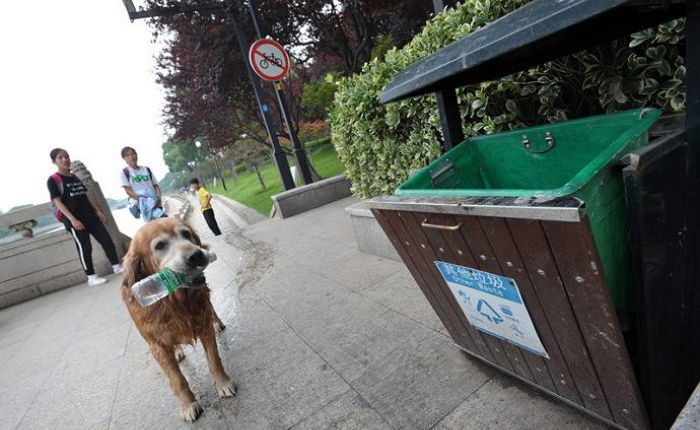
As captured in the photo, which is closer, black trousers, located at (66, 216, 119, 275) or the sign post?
black trousers, located at (66, 216, 119, 275)

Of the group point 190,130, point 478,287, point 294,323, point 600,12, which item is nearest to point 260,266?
point 294,323

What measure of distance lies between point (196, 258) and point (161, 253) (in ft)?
0.98

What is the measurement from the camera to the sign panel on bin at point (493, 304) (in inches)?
58.1

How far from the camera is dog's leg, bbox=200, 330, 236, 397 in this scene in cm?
253

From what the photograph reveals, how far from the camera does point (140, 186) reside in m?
4.91

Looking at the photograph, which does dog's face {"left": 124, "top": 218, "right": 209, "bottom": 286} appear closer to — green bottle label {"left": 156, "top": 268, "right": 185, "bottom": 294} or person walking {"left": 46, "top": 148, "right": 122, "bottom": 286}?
green bottle label {"left": 156, "top": 268, "right": 185, "bottom": 294}

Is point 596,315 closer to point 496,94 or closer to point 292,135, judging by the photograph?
point 496,94

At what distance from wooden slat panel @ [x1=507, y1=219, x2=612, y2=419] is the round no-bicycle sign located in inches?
297

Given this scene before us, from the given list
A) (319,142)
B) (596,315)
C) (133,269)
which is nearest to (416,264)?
(596,315)

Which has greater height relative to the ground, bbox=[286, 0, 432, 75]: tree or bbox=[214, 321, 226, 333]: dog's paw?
bbox=[286, 0, 432, 75]: tree

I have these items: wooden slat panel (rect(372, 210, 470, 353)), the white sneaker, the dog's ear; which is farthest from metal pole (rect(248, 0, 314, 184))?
wooden slat panel (rect(372, 210, 470, 353))

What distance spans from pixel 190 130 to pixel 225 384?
1701 centimetres

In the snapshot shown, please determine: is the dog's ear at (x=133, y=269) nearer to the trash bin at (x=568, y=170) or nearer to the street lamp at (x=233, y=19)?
the trash bin at (x=568, y=170)

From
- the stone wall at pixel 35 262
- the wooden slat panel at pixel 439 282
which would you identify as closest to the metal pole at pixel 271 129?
the stone wall at pixel 35 262
